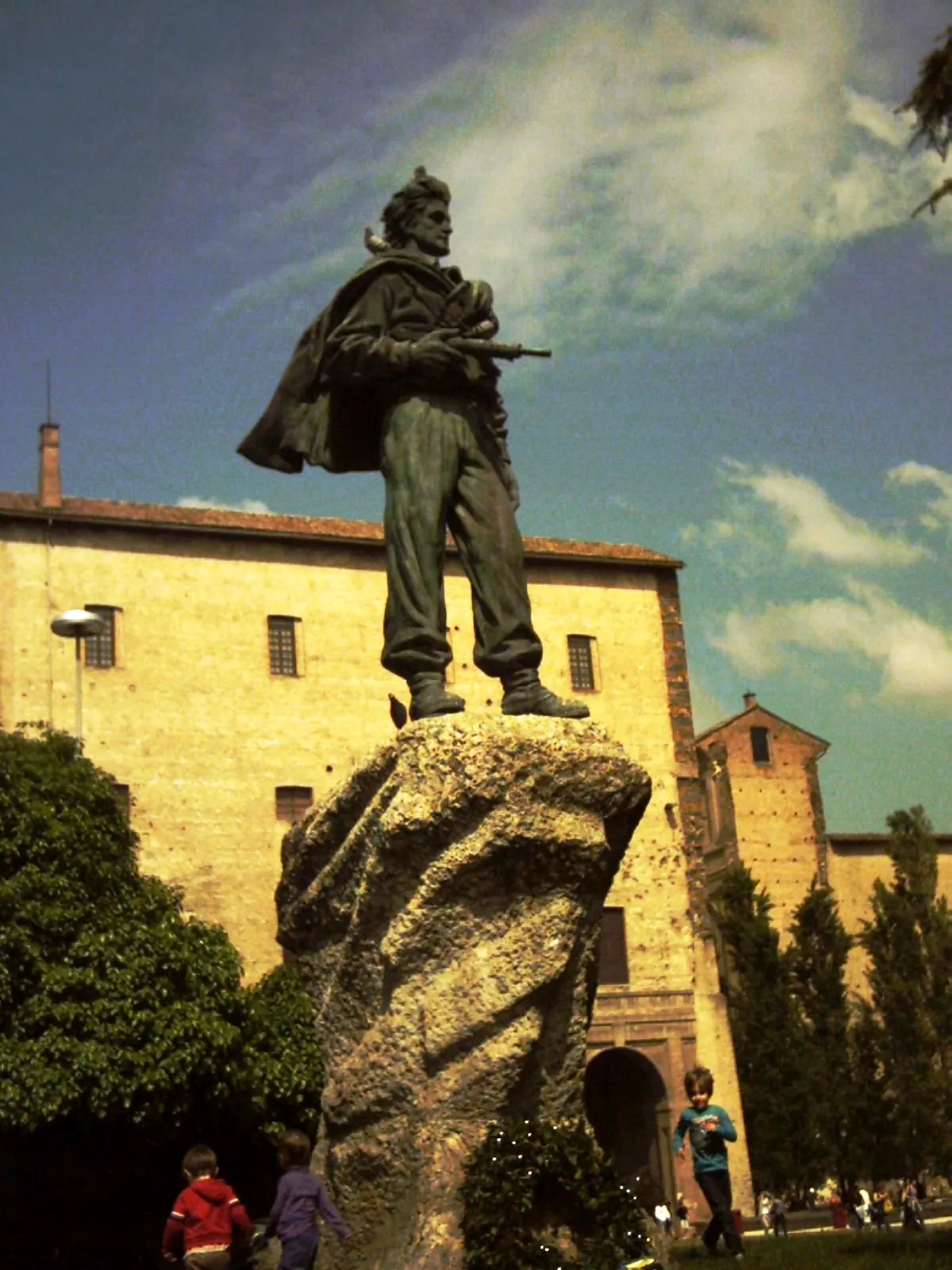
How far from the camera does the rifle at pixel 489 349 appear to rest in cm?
784

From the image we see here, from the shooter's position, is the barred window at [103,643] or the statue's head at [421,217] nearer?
the statue's head at [421,217]

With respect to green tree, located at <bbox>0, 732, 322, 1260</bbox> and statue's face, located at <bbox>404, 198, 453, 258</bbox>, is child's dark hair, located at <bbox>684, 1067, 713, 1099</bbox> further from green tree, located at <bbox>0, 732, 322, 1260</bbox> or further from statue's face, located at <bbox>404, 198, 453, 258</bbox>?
green tree, located at <bbox>0, 732, 322, 1260</bbox>

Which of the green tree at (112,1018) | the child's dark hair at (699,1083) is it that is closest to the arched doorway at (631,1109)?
the green tree at (112,1018)

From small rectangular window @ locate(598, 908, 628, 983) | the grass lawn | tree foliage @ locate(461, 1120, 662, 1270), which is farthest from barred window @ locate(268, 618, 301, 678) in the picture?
tree foliage @ locate(461, 1120, 662, 1270)

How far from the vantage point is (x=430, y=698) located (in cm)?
734

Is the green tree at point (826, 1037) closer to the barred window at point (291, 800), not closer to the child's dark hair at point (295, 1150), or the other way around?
the barred window at point (291, 800)

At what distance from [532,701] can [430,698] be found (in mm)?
463

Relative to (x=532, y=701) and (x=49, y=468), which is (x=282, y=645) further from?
(x=532, y=701)

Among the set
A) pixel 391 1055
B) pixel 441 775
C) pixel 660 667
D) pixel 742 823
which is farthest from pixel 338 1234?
pixel 742 823

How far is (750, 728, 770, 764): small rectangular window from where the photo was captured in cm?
5412

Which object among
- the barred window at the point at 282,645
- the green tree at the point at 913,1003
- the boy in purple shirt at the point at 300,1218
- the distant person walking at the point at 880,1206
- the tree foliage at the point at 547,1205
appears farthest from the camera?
the green tree at the point at 913,1003

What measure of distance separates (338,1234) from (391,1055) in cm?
71

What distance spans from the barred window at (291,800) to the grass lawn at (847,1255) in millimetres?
26272

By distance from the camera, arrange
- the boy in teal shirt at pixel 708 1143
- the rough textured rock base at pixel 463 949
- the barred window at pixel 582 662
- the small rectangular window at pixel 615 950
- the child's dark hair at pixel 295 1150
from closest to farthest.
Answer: the rough textured rock base at pixel 463 949 → the child's dark hair at pixel 295 1150 → the boy in teal shirt at pixel 708 1143 → the small rectangular window at pixel 615 950 → the barred window at pixel 582 662
